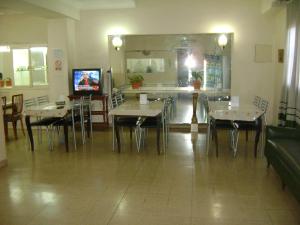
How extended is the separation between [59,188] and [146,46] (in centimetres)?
409

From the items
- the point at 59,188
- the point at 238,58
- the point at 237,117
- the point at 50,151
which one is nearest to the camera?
the point at 59,188

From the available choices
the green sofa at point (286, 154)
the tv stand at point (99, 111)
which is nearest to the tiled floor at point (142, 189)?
the green sofa at point (286, 154)

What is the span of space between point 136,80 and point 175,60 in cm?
95

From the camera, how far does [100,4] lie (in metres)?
6.64

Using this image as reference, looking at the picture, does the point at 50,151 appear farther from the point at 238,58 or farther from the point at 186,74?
the point at 238,58

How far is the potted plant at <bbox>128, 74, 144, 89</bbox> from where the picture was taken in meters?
7.04

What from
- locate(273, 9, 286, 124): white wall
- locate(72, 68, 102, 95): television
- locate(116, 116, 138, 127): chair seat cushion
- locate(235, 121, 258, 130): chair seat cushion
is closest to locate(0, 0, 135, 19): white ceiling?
locate(72, 68, 102, 95): television

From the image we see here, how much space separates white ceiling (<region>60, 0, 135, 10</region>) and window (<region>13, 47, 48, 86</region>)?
1369mm

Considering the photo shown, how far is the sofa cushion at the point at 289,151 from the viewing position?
3022 millimetres

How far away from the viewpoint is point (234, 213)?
3.05 meters

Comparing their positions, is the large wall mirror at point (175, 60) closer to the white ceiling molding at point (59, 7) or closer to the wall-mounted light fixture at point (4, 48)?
the white ceiling molding at point (59, 7)

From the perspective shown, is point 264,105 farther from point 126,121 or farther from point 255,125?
point 126,121

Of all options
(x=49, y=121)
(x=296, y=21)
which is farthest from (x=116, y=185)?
(x=296, y=21)

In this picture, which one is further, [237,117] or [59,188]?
[237,117]
